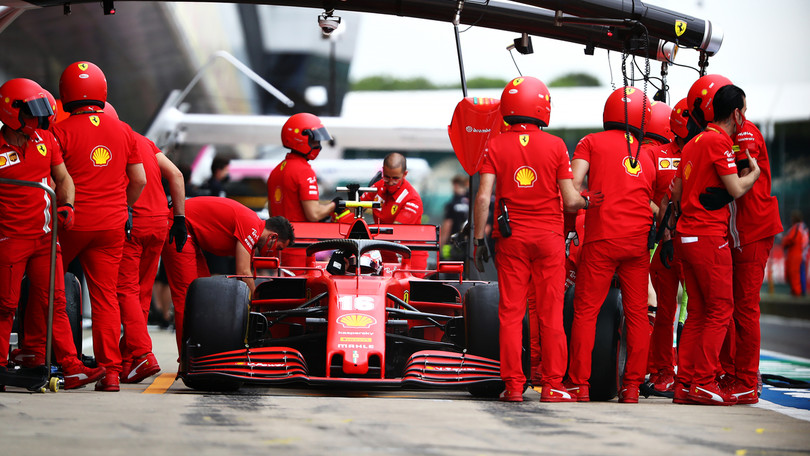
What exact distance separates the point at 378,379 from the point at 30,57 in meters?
19.5

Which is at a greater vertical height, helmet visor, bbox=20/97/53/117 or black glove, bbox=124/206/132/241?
helmet visor, bbox=20/97/53/117

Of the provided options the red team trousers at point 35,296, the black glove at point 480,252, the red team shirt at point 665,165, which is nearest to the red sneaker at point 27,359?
the red team trousers at point 35,296

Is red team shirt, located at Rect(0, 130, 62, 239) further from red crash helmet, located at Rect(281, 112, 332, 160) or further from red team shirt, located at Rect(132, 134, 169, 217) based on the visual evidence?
red crash helmet, located at Rect(281, 112, 332, 160)

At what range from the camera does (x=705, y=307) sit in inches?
265

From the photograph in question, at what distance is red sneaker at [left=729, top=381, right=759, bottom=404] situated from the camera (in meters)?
6.66

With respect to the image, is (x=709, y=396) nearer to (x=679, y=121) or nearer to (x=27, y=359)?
(x=679, y=121)

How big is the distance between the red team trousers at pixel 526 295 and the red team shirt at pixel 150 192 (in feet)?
8.46

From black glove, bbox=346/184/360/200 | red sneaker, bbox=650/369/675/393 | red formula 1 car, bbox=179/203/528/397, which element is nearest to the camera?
red formula 1 car, bbox=179/203/528/397

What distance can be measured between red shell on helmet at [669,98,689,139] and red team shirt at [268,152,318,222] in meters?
3.11

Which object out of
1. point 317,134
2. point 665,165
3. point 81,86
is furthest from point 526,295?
point 317,134

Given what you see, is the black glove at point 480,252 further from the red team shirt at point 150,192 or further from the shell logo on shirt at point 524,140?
the red team shirt at point 150,192

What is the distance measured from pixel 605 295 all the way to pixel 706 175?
98cm

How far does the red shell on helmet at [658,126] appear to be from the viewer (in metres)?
7.72

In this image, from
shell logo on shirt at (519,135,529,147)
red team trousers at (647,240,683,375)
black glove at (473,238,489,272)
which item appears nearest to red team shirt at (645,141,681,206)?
red team trousers at (647,240,683,375)
